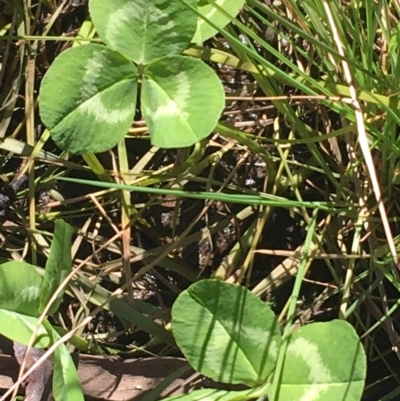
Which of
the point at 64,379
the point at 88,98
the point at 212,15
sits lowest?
the point at 64,379

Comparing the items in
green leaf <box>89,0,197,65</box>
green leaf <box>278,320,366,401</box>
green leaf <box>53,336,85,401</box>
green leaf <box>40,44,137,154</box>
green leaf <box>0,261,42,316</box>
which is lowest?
green leaf <box>53,336,85,401</box>

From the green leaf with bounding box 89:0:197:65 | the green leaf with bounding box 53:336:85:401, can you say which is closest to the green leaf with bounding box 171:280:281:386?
the green leaf with bounding box 53:336:85:401

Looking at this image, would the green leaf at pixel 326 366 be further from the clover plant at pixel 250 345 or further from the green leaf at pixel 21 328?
the green leaf at pixel 21 328

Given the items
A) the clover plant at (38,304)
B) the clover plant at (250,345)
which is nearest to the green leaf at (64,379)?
the clover plant at (38,304)

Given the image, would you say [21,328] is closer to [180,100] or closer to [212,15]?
[180,100]

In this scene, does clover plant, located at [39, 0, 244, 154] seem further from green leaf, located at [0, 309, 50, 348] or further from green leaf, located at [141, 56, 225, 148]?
green leaf, located at [0, 309, 50, 348]

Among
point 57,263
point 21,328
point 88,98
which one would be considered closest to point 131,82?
point 88,98
